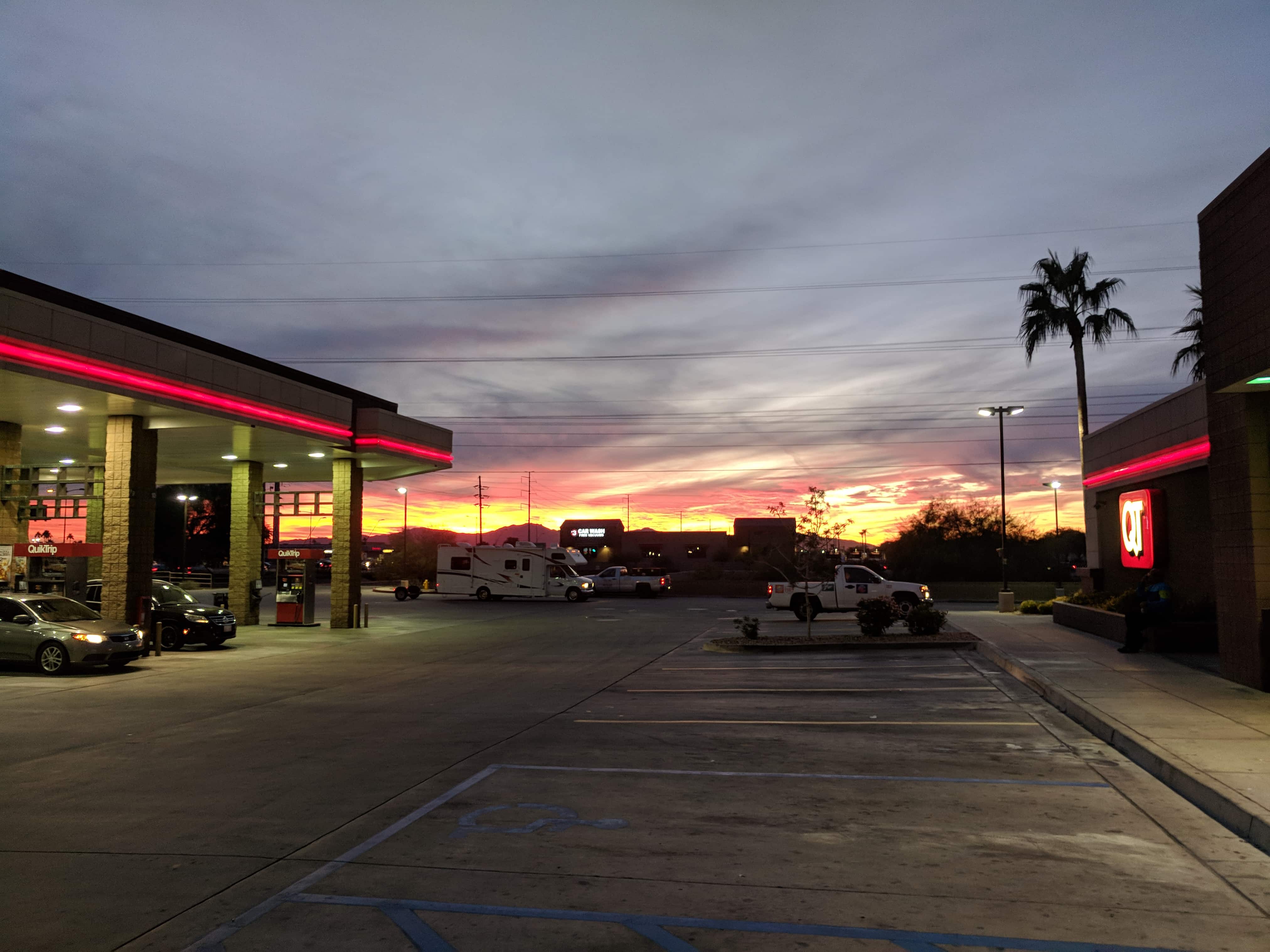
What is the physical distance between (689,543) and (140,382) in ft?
302

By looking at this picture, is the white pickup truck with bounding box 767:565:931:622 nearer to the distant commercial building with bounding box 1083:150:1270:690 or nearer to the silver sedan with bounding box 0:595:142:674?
the distant commercial building with bounding box 1083:150:1270:690

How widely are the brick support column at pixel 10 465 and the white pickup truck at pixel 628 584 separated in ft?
103

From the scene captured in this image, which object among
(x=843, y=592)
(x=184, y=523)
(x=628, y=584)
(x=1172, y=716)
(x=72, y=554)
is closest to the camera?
(x=1172, y=716)

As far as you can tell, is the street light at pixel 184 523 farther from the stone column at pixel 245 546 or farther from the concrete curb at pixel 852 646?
the concrete curb at pixel 852 646

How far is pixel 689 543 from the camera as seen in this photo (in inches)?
4343

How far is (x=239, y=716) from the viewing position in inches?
532

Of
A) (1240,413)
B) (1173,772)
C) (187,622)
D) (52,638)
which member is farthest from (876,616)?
(52,638)

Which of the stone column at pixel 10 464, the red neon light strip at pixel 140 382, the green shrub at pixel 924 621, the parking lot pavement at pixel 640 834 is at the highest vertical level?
the red neon light strip at pixel 140 382

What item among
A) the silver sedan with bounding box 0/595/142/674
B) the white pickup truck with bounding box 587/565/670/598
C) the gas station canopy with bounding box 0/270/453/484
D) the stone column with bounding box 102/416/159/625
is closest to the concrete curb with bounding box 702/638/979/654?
the silver sedan with bounding box 0/595/142/674

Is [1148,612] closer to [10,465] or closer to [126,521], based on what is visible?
[126,521]

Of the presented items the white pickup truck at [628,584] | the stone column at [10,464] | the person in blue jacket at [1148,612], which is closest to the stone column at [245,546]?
the stone column at [10,464]

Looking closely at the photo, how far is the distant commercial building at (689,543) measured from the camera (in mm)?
106938

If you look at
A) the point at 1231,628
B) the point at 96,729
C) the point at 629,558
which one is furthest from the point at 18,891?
the point at 629,558

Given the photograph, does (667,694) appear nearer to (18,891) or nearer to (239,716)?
(239,716)
